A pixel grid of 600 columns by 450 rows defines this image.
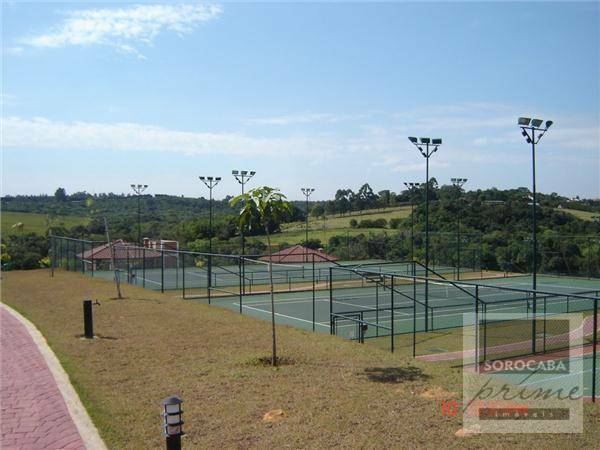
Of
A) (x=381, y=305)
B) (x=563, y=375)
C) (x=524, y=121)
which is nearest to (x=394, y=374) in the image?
(x=563, y=375)

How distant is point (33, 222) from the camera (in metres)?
78.4

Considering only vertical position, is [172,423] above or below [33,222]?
below

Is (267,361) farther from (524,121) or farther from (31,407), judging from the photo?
(524,121)

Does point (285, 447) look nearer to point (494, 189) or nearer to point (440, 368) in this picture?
point (440, 368)

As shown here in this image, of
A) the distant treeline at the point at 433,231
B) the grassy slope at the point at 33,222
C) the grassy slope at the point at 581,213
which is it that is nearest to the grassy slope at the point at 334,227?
the distant treeline at the point at 433,231

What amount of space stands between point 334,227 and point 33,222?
148 feet

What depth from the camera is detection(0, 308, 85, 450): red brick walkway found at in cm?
749

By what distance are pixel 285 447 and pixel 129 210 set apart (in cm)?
10784

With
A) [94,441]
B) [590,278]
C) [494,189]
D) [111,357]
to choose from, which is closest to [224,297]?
[111,357]

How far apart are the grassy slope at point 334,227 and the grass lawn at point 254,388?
6031 centimetres

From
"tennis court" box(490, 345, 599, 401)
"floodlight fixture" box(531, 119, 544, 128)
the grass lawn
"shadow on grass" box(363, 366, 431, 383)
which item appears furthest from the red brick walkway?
"floodlight fixture" box(531, 119, 544, 128)

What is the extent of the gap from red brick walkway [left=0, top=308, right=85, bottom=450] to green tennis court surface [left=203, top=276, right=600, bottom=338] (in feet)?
35.2

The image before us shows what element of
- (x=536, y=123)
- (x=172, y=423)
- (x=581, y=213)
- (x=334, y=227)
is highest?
(x=536, y=123)

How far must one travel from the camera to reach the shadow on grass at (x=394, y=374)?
970cm
